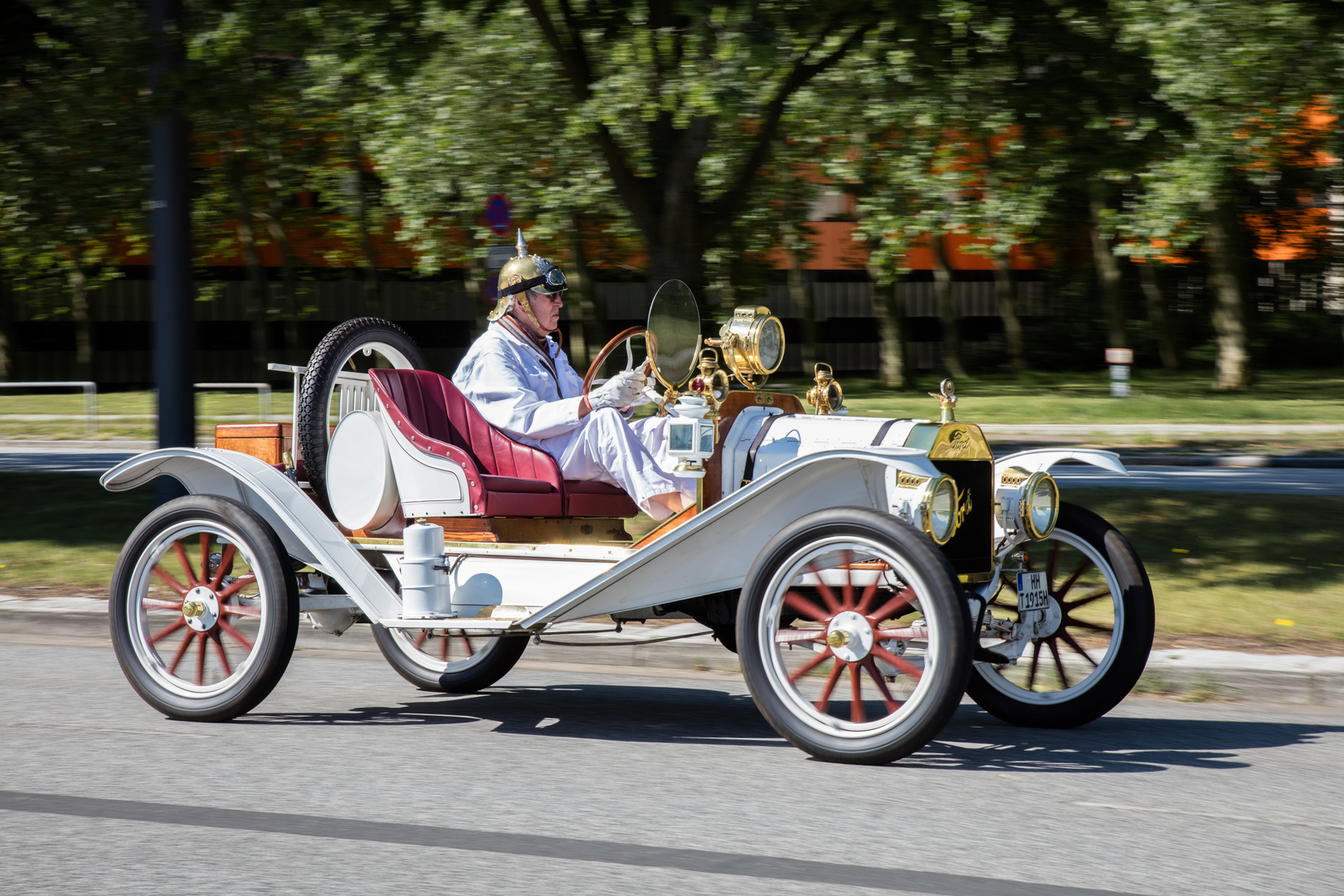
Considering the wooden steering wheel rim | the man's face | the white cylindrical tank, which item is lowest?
the white cylindrical tank

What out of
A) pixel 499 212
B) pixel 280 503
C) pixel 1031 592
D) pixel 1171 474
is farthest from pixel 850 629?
pixel 1171 474

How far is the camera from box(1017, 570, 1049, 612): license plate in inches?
226

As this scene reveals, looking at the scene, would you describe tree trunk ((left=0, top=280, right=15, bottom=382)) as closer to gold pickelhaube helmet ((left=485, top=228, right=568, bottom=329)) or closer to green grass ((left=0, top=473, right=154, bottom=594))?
green grass ((left=0, top=473, right=154, bottom=594))

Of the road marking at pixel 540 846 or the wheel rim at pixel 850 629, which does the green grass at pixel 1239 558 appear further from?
the road marking at pixel 540 846

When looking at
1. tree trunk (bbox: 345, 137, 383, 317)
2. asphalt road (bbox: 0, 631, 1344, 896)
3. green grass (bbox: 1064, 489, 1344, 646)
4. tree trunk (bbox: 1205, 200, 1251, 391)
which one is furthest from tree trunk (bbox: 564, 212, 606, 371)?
asphalt road (bbox: 0, 631, 1344, 896)

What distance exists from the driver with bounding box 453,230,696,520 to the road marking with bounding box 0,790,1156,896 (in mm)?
1792

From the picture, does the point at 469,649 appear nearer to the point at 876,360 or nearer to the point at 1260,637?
the point at 1260,637

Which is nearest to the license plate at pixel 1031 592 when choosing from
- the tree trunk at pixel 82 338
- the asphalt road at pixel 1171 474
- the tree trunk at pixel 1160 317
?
the asphalt road at pixel 1171 474

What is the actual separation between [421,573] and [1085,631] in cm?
269

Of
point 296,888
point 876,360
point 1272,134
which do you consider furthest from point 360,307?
point 296,888

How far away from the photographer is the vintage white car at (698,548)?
5.07m

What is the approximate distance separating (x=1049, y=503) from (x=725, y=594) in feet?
4.18

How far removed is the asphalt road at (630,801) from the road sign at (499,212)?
981 centimetres


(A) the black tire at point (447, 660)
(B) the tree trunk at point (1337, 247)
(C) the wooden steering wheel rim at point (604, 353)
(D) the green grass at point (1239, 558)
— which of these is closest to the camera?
(C) the wooden steering wheel rim at point (604, 353)
